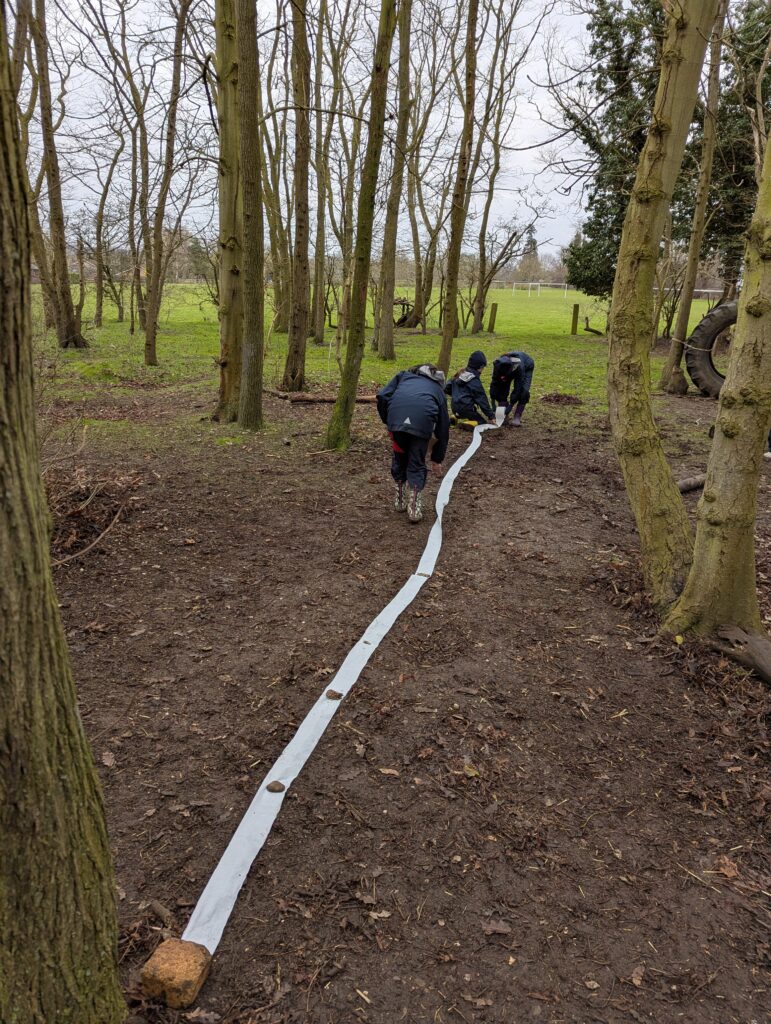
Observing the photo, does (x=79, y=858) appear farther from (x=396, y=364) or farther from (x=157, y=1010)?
(x=396, y=364)

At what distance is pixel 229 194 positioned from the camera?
29.7 feet

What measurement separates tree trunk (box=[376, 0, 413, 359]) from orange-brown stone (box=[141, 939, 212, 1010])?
40.3 feet

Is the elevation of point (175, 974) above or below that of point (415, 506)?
below

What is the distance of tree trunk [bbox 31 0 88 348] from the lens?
1592cm

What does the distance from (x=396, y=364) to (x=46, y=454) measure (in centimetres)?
1172

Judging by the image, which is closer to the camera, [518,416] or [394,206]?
[518,416]

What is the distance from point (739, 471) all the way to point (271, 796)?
332 cm

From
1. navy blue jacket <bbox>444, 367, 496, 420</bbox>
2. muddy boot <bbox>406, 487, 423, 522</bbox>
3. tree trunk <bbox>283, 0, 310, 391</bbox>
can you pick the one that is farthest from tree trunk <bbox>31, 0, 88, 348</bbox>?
muddy boot <bbox>406, 487, 423, 522</bbox>

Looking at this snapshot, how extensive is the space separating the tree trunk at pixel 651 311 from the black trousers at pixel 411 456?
1820mm

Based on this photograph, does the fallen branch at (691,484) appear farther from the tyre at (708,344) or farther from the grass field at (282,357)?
the tyre at (708,344)

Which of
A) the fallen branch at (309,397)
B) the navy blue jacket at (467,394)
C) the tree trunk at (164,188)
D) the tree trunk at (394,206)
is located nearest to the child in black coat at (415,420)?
the navy blue jacket at (467,394)

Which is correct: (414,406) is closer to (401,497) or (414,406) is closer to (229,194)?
(401,497)

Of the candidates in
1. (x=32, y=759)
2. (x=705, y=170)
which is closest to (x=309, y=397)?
(x=705, y=170)

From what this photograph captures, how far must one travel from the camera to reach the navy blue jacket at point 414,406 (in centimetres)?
592
